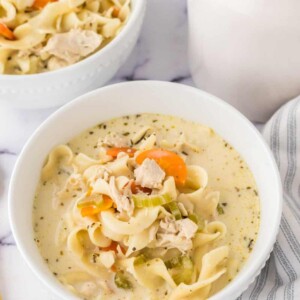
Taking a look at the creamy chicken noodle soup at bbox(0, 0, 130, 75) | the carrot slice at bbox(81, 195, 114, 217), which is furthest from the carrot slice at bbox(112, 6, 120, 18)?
the carrot slice at bbox(81, 195, 114, 217)

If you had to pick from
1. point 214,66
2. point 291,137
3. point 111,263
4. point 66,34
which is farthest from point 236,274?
point 66,34

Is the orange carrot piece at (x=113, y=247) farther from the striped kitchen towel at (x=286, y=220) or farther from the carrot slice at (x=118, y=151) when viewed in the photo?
the striped kitchen towel at (x=286, y=220)

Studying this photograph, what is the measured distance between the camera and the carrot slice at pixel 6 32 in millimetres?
2693

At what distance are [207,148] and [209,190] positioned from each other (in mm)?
184

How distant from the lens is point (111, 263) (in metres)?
2.15

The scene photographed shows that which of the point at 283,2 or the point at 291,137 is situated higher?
the point at 283,2

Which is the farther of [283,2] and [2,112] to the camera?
[2,112]

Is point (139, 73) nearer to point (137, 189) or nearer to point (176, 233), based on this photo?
point (137, 189)

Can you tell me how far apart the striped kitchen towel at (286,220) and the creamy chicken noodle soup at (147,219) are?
0.16 meters

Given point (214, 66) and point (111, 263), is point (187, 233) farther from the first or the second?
point (214, 66)

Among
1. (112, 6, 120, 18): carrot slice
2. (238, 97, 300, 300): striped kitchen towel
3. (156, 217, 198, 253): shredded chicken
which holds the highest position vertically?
(112, 6, 120, 18): carrot slice

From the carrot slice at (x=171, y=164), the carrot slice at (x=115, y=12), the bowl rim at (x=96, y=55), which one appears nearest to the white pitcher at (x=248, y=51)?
the bowl rim at (x=96, y=55)

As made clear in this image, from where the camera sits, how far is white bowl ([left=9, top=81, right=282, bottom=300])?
2146 mm

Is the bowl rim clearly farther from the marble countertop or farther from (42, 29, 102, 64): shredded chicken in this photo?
the marble countertop
